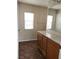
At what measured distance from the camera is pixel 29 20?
5.50 metres

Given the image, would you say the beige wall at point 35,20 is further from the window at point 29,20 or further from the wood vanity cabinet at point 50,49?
the wood vanity cabinet at point 50,49

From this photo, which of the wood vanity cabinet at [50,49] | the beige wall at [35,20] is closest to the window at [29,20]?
the beige wall at [35,20]

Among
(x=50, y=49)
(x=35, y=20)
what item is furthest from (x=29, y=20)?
(x=50, y=49)

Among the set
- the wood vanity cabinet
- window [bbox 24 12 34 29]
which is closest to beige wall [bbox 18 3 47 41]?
window [bbox 24 12 34 29]

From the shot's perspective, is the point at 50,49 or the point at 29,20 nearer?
the point at 50,49

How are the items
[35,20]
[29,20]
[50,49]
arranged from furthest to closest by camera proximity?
[35,20] < [29,20] < [50,49]

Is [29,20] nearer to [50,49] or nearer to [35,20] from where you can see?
[35,20]

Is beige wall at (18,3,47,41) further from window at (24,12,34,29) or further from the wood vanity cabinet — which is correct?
the wood vanity cabinet

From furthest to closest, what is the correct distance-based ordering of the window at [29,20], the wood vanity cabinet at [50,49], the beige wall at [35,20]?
the window at [29,20] < the beige wall at [35,20] < the wood vanity cabinet at [50,49]

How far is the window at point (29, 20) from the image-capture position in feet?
17.7

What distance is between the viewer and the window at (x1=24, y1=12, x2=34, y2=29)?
17.7 ft
